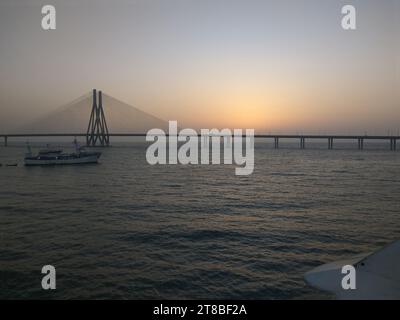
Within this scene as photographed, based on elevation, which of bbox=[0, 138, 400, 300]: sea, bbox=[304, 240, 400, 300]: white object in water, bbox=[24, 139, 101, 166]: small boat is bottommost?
bbox=[0, 138, 400, 300]: sea

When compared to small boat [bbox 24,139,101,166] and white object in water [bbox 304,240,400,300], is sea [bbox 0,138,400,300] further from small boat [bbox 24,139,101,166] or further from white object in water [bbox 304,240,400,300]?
small boat [bbox 24,139,101,166]

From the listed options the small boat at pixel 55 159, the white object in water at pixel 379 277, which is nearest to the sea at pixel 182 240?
the white object in water at pixel 379 277

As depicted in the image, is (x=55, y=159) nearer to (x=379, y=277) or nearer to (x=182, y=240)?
(x=182, y=240)

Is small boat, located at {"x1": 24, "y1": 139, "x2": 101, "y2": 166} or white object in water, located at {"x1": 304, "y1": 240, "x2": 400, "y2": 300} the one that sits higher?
small boat, located at {"x1": 24, "y1": 139, "x2": 101, "y2": 166}

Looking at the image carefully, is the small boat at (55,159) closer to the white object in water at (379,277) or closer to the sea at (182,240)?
the sea at (182,240)

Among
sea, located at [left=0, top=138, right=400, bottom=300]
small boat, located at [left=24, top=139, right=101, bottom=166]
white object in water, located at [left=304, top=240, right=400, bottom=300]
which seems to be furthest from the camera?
small boat, located at [left=24, top=139, right=101, bottom=166]

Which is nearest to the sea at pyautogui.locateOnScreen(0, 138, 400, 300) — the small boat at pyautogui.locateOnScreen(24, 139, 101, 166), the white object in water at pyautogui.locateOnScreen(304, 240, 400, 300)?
the white object in water at pyautogui.locateOnScreen(304, 240, 400, 300)

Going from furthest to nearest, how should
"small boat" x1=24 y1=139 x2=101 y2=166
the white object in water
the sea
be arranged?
"small boat" x1=24 y1=139 x2=101 y2=166 → the sea → the white object in water

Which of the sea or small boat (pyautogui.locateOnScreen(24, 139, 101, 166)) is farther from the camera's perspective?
small boat (pyautogui.locateOnScreen(24, 139, 101, 166))

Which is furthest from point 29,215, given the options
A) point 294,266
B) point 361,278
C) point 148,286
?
point 361,278
